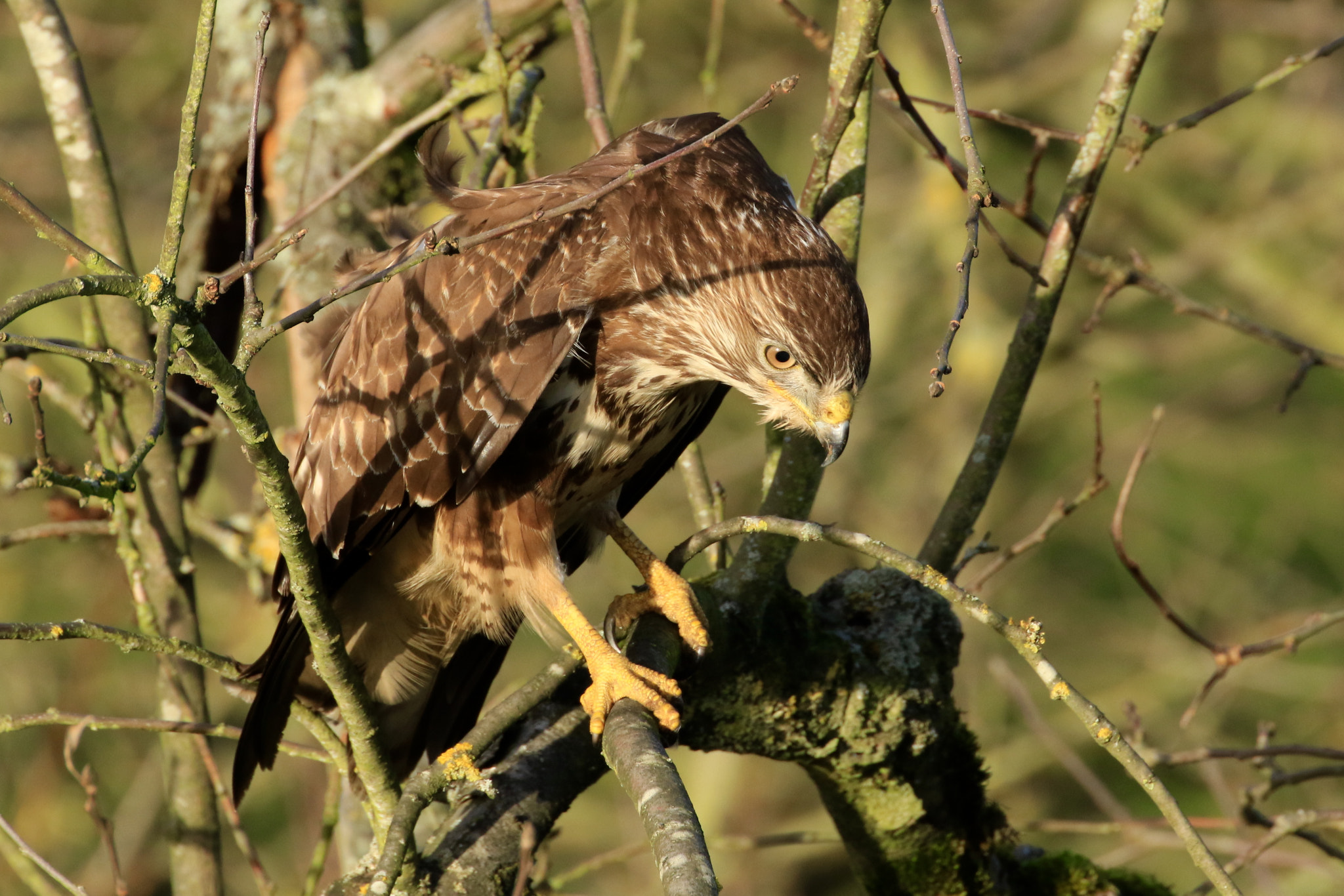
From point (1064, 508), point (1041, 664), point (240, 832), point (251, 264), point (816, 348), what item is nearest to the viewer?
point (251, 264)

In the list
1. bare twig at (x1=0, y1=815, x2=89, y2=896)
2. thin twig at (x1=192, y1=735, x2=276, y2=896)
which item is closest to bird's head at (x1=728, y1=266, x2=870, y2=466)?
thin twig at (x1=192, y1=735, x2=276, y2=896)

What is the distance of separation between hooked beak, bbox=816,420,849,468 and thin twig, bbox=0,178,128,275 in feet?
5.51

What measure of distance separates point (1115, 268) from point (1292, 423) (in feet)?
21.8

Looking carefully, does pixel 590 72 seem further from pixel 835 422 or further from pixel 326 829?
pixel 326 829

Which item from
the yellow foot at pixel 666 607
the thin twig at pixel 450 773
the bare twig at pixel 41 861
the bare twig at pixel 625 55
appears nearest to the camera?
the thin twig at pixel 450 773

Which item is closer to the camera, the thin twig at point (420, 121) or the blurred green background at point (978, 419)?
the thin twig at point (420, 121)

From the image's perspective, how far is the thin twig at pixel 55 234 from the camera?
5.37 ft

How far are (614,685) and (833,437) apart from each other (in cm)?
77

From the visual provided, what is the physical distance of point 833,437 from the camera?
295 centimetres

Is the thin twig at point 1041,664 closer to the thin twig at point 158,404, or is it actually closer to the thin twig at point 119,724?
the thin twig at point 158,404

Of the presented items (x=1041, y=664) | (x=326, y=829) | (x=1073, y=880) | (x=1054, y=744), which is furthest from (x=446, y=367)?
(x=1054, y=744)

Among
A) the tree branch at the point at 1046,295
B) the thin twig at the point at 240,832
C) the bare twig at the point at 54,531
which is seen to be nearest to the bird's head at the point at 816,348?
the tree branch at the point at 1046,295

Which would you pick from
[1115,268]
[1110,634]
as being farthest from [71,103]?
[1110,634]

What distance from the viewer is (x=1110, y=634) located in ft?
27.5
